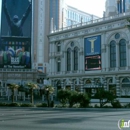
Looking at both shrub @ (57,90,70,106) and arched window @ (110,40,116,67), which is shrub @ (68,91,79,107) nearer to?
shrub @ (57,90,70,106)

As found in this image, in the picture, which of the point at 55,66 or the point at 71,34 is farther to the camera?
the point at 55,66

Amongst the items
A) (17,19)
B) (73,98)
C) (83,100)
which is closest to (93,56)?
(73,98)

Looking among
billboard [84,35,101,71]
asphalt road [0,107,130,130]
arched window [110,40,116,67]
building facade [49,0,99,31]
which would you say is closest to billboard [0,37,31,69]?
billboard [84,35,101,71]

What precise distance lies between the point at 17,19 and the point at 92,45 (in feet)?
124

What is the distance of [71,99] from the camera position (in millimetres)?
31328

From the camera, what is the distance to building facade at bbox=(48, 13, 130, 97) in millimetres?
55062

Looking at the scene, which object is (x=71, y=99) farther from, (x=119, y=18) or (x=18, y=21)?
(x=18, y=21)

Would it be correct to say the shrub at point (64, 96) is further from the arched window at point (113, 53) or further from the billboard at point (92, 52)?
the billboard at point (92, 52)

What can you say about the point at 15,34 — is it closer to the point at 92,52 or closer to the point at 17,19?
the point at 17,19

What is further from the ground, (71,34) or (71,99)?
(71,34)

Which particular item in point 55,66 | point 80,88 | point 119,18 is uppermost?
point 119,18

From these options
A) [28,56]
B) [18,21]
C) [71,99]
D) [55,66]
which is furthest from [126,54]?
[18,21]

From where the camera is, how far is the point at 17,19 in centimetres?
8950

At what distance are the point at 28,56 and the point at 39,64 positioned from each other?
34032 mm
